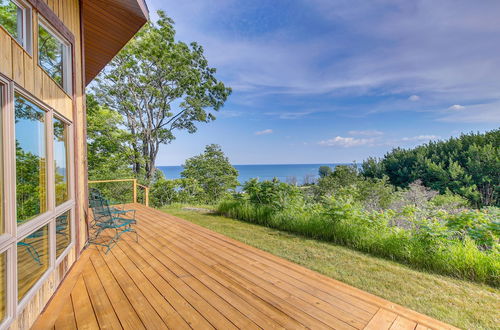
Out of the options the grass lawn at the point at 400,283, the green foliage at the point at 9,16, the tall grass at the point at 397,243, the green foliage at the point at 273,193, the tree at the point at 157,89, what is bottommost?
the grass lawn at the point at 400,283

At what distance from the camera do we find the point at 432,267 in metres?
3.06

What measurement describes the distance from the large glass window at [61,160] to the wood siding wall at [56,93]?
0.56 feet

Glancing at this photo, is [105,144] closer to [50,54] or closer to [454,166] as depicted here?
[50,54]

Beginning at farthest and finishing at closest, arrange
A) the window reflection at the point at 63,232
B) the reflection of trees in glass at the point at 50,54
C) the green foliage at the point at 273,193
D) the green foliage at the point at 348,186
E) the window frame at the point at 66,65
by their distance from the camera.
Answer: the green foliage at the point at 348,186 < the green foliage at the point at 273,193 < the window frame at the point at 66,65 < the window reflection at the point at 63,232 < the reflection of trees in glass at the point at 50,54

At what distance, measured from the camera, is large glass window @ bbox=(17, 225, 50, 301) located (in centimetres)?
162

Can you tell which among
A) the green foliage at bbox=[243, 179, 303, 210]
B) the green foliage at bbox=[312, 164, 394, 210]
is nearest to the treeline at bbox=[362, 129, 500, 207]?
the green foliage at bbox=[312, 164, 394, 210]

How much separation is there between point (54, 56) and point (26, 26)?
2.39 ft

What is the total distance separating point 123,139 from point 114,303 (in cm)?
1184

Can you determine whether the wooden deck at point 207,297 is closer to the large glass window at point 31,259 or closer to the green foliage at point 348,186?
the large glass window at point 31,259

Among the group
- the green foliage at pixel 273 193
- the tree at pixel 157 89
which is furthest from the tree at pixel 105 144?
the green foliage at pixel 273 193

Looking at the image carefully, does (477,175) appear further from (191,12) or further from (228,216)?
(191,12)

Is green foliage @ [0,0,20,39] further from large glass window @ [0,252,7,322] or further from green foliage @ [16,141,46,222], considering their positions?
large glass window @ [0,252,7,322]

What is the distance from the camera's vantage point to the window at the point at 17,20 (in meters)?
1.63

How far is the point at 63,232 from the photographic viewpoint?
2652 millimetres
